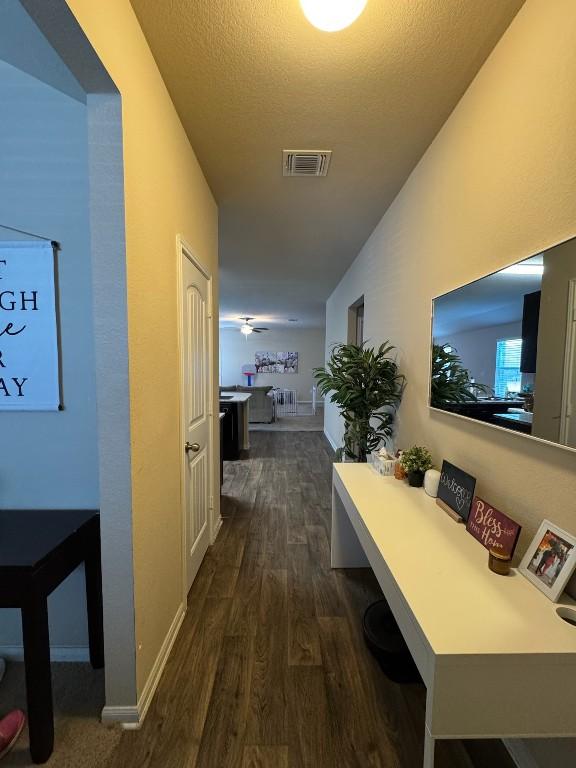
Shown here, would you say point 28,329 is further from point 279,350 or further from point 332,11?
point 279,350

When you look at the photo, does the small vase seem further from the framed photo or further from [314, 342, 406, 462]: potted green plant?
[314, 342, 406, 462]: potted green plant

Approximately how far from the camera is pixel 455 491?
145 cm

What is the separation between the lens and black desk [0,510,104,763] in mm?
1043

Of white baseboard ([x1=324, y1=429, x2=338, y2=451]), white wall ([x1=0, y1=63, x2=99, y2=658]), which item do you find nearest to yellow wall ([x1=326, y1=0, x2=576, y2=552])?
white wall ([x1=0, y1=63, x2=99, y2=658])

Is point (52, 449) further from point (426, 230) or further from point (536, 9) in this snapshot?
point (536, 9)

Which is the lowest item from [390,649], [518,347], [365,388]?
[390,649]

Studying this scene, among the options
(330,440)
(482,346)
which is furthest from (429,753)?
(330,440)

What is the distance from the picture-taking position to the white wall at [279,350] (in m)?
10.9

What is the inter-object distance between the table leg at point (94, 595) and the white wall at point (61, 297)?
9cm

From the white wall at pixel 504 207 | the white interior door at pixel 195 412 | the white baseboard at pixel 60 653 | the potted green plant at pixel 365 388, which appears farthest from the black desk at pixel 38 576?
the potted green plant at pixel 365 388

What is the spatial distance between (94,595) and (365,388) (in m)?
1.93

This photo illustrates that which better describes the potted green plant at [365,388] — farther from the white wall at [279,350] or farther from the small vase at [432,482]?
the white wall at [279,350]

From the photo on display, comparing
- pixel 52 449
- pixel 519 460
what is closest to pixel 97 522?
pixel 52 449

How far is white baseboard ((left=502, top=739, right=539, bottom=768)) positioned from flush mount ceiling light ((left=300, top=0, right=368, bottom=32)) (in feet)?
8.09
